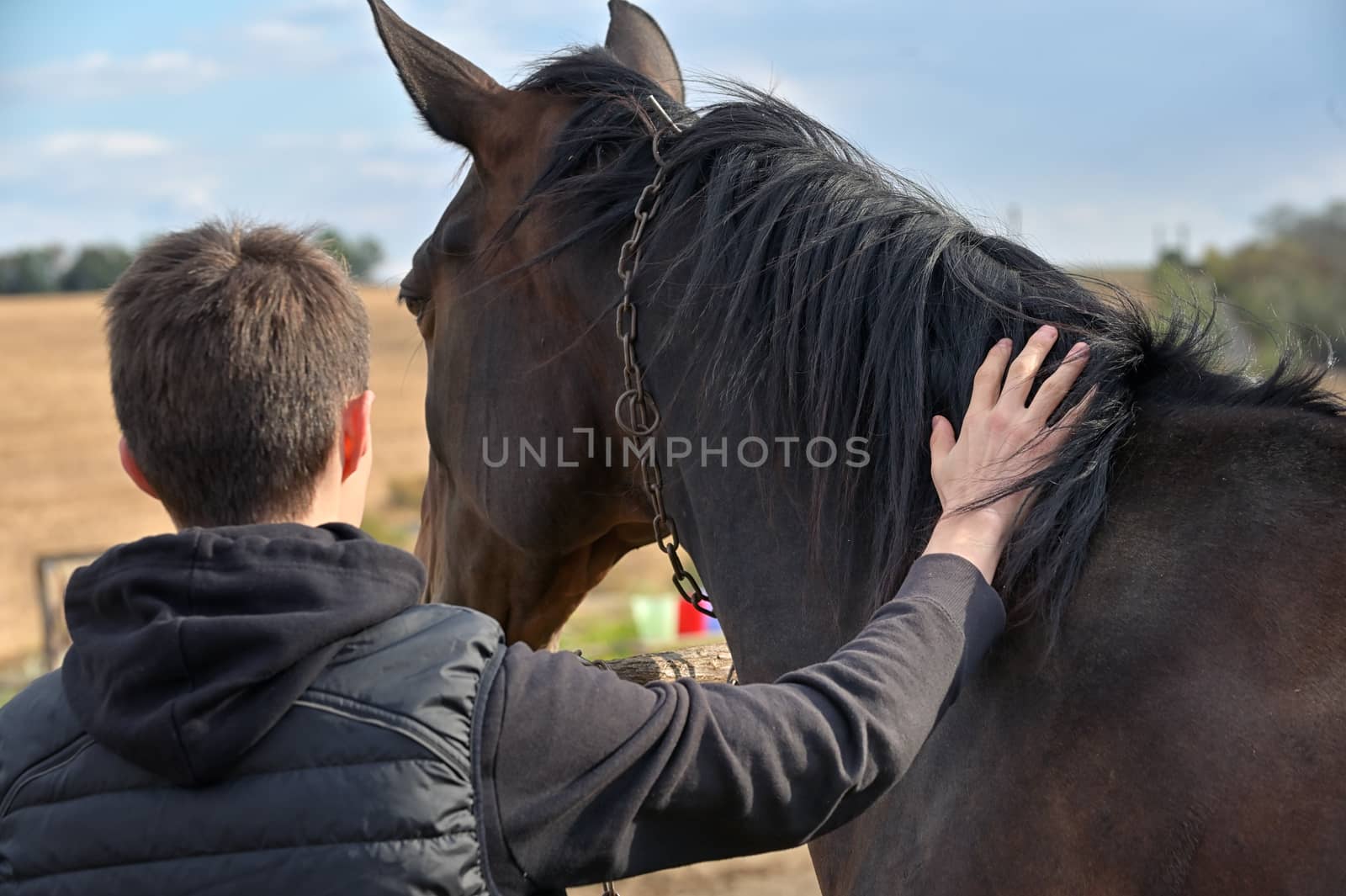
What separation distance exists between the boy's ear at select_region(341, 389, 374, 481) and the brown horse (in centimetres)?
65

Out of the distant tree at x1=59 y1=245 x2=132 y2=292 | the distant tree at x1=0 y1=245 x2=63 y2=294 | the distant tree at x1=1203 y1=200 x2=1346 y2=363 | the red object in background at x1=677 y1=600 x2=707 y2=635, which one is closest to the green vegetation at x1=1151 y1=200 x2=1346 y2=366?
the distant tree at x1=1203 y1=200 x2=1346 y2=363

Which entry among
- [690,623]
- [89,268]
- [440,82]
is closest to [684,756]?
[440,82]

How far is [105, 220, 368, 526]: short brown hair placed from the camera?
1.58m

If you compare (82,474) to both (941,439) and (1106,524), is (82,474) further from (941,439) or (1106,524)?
(1106,524)

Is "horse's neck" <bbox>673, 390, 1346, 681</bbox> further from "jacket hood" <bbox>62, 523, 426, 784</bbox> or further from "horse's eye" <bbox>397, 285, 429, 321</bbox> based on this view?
"horse's eye" <bbox>397, 285, 429, 321</bbox>

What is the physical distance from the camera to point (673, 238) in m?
2.23

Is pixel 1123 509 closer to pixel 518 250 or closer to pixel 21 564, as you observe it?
pixel 518 250

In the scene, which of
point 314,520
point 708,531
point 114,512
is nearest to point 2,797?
point 314,520

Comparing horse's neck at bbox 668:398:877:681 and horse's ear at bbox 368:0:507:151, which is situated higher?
horse's ear at bbox 368:0:507:151

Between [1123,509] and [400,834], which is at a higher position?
[1123,509]

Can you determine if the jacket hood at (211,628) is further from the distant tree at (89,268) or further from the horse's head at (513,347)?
the distant tree at (89,268)

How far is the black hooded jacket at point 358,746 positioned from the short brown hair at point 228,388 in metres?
0.17

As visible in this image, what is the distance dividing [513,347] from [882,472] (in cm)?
94

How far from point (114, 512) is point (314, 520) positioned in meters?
27.9
